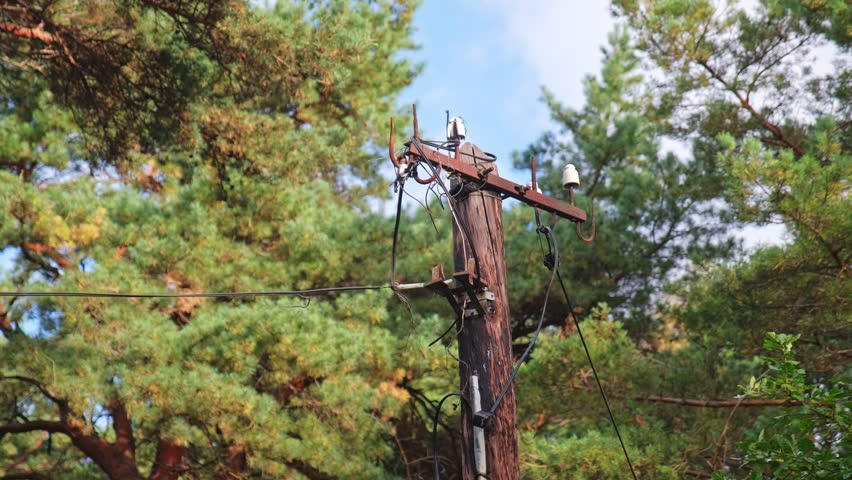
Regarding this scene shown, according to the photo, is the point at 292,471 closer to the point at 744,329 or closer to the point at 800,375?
the point at 744,329

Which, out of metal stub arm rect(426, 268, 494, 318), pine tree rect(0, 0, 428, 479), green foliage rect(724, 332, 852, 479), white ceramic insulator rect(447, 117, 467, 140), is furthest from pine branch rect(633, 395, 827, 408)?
white ceramic insulator rect(447, 117, 467, 140)

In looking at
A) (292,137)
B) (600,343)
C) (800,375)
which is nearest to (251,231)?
(292,137)

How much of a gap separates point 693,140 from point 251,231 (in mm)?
6298

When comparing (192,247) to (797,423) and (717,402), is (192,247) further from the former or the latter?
→ (797,423)

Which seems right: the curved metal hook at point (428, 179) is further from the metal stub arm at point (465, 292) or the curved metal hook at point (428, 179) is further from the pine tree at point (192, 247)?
the pine tree at point (192, 247)

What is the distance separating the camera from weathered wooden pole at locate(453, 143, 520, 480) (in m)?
4.48

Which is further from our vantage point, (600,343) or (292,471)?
(292,471)

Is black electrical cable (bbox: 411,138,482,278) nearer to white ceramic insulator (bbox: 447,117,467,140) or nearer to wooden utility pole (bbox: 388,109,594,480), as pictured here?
wooden utility pole (bbox: 388,109,594,480)

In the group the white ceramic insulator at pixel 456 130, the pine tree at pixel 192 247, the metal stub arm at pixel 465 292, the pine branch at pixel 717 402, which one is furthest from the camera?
the pine tree at pixel 192 247

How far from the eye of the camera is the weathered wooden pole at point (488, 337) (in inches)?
176

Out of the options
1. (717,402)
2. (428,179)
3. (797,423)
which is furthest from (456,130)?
(717,402)

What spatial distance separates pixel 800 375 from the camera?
5.21 m

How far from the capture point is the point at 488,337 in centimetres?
464

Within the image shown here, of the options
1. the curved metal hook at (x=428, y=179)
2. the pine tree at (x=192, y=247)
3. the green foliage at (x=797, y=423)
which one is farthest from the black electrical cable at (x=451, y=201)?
the pine tree at (x=192, y=247)
